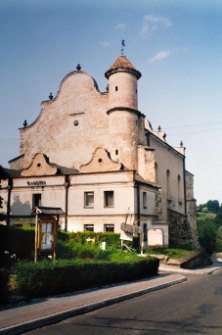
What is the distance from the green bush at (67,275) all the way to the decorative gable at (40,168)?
18.6m

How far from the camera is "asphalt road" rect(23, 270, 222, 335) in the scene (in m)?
7.88

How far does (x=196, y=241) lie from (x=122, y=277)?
35612 millimetres

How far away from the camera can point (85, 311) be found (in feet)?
32.3

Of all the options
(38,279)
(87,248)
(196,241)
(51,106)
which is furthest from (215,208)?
(38,279)

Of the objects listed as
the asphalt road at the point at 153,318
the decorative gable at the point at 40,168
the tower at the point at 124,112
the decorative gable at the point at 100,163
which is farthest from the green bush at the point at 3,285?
the tower at the point at 124,112

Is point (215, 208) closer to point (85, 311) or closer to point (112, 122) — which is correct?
point (112, 122)

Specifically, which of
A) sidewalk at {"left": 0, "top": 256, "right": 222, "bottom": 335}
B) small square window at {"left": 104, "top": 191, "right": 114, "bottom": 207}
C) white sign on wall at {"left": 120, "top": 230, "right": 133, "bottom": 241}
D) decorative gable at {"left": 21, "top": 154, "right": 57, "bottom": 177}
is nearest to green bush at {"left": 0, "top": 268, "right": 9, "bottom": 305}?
sidewalk at {"left": 0, "top": 256, "right": 222, "bottom": 335}

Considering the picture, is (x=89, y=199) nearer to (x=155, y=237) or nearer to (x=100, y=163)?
(x=100, y=163)

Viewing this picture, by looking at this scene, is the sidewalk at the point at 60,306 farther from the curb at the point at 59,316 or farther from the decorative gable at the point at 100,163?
the decorative gable at the point at 100,163

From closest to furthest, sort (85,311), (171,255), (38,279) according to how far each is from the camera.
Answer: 1. (85,311)
2. (38,279)
3. (171,255)

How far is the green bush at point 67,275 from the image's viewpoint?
420 inches

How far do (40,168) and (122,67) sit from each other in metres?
13.3

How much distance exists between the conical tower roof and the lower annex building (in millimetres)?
104

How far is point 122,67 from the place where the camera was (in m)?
34.6
